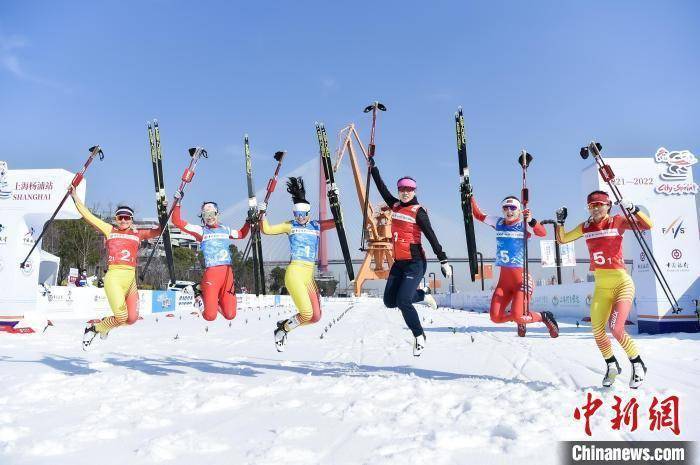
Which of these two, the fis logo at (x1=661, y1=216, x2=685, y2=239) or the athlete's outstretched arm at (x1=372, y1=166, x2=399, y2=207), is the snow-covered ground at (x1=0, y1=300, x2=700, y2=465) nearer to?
the athlete's outstretched arm at (x1=372, y1=166, x2=399, y2=207)

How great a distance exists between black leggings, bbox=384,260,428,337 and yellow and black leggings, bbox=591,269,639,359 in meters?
2.25

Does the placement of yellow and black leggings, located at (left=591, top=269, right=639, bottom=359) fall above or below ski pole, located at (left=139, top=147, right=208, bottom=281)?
below

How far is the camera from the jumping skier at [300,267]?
299 inches

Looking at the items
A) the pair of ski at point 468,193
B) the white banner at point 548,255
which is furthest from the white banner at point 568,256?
the pair of ski at point 468,193

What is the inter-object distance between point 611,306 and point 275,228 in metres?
4.82

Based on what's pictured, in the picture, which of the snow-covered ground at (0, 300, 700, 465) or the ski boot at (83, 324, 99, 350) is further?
the ski boot at (83, 324, 99, 350)

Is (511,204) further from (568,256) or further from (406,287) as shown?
(568,256)

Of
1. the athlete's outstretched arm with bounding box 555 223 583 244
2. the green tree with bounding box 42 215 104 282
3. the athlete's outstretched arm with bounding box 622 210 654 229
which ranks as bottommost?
the athlete's outstretched arm with bounding box 555 223 583 244

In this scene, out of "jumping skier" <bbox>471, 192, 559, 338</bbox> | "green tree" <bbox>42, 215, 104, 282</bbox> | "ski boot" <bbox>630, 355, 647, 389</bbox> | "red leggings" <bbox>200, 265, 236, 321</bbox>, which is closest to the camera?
"ski boot" <bbox>630, 355, 647, 389</bbox>

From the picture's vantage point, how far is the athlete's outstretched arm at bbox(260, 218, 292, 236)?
7789 mm

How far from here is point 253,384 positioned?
650 centimetres

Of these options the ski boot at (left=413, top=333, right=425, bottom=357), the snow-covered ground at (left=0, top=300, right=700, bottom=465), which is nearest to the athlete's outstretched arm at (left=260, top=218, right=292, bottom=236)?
the snow-covered ground at (left=0, top=300, right=700, bottom=465)

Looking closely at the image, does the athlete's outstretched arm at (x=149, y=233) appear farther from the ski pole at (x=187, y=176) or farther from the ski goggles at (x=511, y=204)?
the ski goggles at (x=511, y=204)

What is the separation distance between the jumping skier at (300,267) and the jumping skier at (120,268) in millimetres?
2291
